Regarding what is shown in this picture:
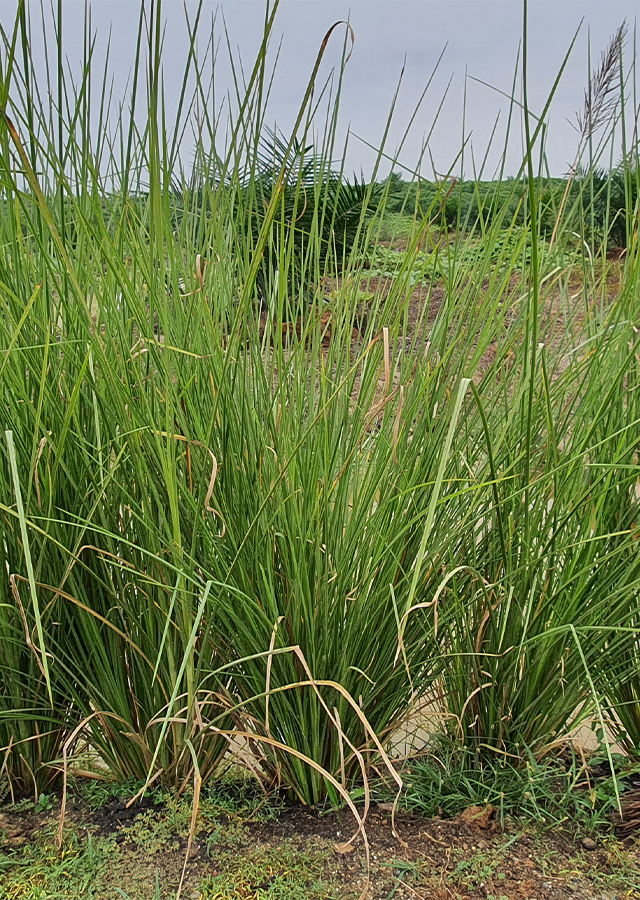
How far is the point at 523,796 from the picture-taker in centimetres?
105

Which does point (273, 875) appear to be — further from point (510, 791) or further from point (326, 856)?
point (510, 791)

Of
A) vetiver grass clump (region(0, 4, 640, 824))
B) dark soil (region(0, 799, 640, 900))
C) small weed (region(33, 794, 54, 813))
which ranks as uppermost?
vetiver grass clump (region(0, 4, 640, 824))

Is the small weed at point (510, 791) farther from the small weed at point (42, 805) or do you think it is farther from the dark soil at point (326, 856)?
the small weed at point (42, 805)

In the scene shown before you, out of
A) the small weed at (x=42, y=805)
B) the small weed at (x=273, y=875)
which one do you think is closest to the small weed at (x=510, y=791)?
the small weed at (x=273, y=875)

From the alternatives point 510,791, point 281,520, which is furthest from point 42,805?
point 510,791

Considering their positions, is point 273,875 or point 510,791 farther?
point 510,791

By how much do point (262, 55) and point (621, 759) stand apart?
1.17m

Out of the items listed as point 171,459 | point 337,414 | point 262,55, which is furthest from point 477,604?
point 262,55

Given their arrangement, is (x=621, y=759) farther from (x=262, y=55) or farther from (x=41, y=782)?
(x=262, y=55)

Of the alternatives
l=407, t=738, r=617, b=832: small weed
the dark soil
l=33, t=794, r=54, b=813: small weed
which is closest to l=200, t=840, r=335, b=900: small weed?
the dark soil

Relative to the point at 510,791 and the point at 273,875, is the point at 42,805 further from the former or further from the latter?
the point at 510,791

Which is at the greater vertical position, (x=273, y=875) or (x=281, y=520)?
(x=281, y=520)

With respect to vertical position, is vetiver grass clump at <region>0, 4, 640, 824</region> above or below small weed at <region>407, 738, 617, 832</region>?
above

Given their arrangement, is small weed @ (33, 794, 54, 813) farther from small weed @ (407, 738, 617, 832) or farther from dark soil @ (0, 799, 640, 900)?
small weed @ (407, 738, 617, 832)
